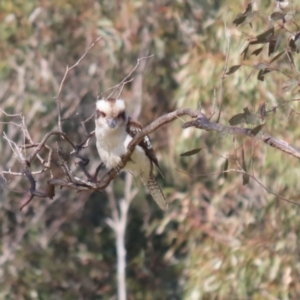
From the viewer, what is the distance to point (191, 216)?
25.1 feet

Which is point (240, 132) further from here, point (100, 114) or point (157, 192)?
point (157, 192)

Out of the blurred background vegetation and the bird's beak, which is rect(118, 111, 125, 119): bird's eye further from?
the blurred background vegetation

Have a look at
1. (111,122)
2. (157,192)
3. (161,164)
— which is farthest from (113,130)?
(161,164)

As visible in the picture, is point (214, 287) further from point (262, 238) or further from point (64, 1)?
point (64, 1)

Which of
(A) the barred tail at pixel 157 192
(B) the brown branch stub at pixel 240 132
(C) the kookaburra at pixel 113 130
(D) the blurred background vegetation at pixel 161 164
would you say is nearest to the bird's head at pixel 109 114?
(C) the kookaburra at pixel 113 130

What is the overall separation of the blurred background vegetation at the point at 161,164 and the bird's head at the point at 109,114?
6.75 ft

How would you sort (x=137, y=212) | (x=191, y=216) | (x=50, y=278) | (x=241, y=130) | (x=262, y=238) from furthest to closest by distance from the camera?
(x=137, y=212) → (x=50, y=278) → (x=191, y=216) → (x=262, y=238) → (x=241, y=130)

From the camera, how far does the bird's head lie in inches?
156

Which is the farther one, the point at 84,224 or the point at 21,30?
the point at 84,224

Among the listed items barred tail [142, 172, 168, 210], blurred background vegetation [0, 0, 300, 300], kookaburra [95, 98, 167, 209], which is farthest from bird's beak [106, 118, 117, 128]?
blurred background vegetation [0, 0, 300, 300]

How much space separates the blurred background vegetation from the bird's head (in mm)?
2057

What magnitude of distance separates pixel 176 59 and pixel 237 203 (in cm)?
144

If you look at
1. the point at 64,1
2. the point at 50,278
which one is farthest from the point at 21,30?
the point at 50,278

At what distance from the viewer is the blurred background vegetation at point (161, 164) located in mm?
6855
